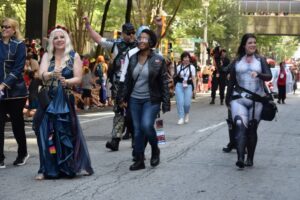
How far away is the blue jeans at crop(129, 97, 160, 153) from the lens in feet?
27.3

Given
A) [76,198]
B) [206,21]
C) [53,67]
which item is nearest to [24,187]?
[76,198]

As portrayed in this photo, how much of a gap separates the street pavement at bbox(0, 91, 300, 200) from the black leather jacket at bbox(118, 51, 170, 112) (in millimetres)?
898

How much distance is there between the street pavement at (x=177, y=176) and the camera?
23.0 ft

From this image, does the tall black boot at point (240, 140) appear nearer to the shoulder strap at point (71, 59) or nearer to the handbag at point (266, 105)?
the handbag at point (266, 105)

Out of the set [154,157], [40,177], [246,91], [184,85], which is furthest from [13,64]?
[184,85]

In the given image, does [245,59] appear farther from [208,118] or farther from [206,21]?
[206,21]

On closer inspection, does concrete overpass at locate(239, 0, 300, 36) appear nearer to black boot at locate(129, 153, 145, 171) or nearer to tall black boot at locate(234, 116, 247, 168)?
tall black boot at locate(234, 116, 247, 168)

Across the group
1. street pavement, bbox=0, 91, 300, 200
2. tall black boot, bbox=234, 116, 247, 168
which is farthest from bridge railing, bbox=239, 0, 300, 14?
tall black boot, bbox=234, 116, 247, 168

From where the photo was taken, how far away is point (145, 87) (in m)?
8.31

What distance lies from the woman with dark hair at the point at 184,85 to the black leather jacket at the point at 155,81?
7.06 m

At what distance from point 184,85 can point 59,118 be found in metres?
8.04

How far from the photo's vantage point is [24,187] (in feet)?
24.1

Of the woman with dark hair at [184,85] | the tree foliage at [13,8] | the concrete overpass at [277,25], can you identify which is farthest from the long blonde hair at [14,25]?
the concrete overpass at [277,25]

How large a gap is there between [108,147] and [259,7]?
62757 millimetres
